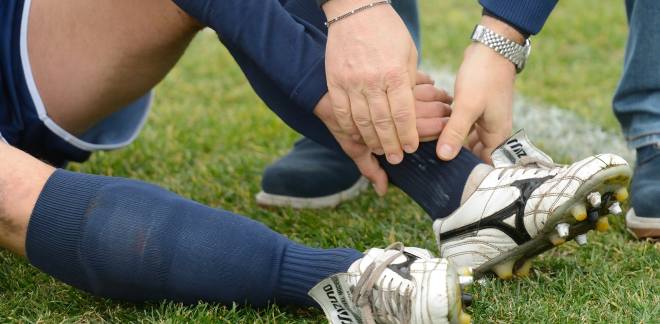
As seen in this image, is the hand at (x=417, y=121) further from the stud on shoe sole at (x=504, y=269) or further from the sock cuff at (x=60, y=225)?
the sock cuff at (x=60, y=225)

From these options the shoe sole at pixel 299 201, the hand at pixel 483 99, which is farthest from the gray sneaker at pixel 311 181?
the hand at pixel 483 99

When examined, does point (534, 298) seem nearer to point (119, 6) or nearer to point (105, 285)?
point (105, 285)

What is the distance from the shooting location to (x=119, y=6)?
165cm

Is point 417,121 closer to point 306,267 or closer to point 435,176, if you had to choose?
point 435,176

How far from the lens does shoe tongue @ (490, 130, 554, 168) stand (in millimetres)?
1545

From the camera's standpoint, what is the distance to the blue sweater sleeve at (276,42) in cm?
150

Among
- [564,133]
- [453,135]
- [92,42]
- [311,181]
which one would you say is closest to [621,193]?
[453,135]

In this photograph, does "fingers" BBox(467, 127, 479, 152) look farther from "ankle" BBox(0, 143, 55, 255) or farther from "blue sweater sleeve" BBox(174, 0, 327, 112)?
"ankle" BBox(0, 143, 55, 255)

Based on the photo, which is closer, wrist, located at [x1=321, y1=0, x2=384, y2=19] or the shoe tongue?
wrist, located at [x1=321, y1=0, x2=384, y2=19]

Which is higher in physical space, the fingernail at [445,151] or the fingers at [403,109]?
the fingers at [403,109]

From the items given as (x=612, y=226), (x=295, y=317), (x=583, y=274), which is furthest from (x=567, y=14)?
(x=295, y=317)

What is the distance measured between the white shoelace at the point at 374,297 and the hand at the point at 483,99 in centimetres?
30

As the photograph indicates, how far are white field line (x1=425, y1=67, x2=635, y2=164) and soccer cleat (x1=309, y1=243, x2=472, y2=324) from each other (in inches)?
45.7

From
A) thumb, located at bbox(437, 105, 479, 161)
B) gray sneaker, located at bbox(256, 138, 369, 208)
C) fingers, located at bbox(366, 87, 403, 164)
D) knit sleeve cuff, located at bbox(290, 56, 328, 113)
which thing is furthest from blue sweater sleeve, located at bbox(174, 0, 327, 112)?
gray sneaker, located at bbox(256, 138, 369, 208)
